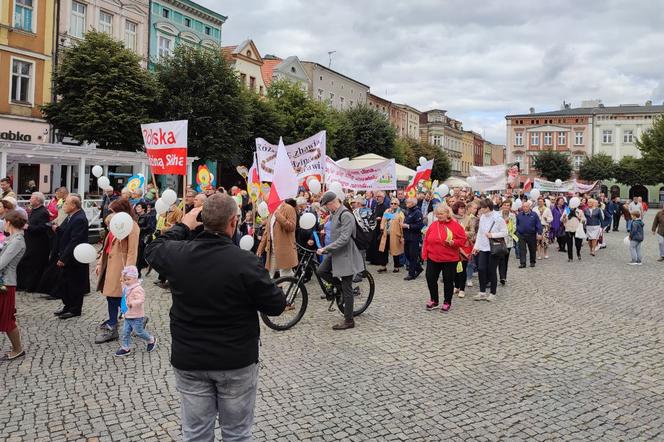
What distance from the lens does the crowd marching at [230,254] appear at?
121 inches

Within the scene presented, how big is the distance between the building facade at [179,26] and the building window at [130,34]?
107 cm

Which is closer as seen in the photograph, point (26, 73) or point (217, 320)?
point (217, 320)

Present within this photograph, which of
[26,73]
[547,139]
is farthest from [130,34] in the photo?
[547,139]

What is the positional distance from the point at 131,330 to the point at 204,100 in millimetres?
23302

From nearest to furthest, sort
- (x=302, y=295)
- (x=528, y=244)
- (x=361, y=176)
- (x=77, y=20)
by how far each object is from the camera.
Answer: (x=302, y=295) < (x=528, y=244) < (x=361, y=176) < (x=77, y=20)

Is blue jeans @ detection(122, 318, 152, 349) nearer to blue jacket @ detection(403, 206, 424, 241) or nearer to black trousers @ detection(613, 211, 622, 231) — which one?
blue jacket @ detection(403, 206, 424, 241)

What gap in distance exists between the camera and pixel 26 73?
26.9m

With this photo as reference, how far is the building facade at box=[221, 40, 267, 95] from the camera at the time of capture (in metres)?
41.1

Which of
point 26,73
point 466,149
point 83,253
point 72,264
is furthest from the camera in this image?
point 466,149

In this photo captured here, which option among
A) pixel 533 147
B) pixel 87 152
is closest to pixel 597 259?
pixel 87 152

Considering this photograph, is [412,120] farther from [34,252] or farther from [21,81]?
[34,252]

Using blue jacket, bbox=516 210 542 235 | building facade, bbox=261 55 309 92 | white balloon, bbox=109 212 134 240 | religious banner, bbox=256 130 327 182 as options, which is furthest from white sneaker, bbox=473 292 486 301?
building facade, bbox=261 55 309 92

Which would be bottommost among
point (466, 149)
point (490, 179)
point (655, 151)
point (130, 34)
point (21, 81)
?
point (490, 179)

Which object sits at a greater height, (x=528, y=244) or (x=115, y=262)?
(x=528, y=244)
